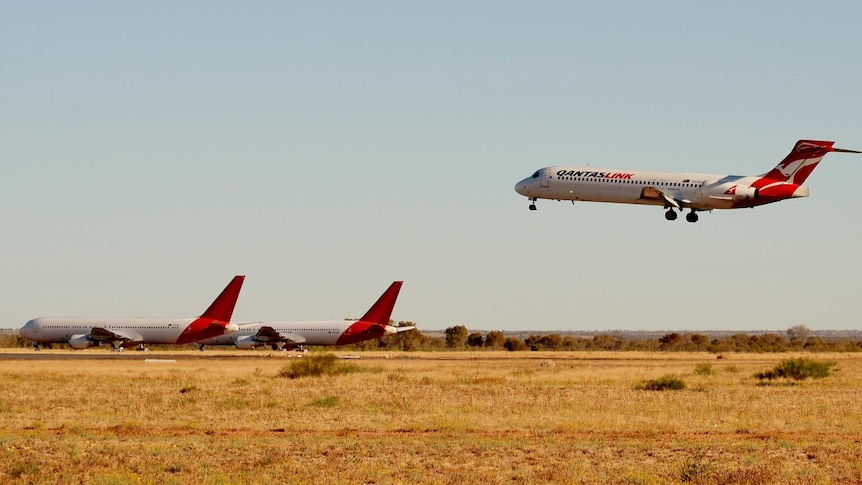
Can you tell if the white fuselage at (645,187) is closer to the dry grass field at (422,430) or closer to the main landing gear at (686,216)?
the main landing gear at (686,216)

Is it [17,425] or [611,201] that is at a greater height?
[611,201]

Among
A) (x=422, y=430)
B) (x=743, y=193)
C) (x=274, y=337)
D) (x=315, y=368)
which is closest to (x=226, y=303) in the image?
(x=274, y=337)

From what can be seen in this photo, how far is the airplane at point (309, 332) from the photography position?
3627 inches

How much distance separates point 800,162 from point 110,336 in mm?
53146

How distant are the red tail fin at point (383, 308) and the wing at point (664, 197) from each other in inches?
1244

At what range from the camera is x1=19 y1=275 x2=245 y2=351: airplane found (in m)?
87.9

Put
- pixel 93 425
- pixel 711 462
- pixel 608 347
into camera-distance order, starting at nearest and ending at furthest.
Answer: pixel 711 462, pixel 93 425, pixel 608 347

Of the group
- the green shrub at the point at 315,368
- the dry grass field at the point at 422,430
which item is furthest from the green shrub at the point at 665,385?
the green shrub at the point at 315,368

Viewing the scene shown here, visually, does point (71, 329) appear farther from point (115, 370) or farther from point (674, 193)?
point (674, 193)

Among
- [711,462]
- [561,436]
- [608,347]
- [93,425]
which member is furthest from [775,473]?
[608,347]

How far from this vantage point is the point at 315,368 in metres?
54.4

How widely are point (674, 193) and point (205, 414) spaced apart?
35974mm

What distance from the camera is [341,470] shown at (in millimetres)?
21578

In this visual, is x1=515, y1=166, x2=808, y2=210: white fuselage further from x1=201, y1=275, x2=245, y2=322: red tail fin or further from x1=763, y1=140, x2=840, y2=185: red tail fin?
x1=201, y1=275, x2=245, y2=322: red tail fin
